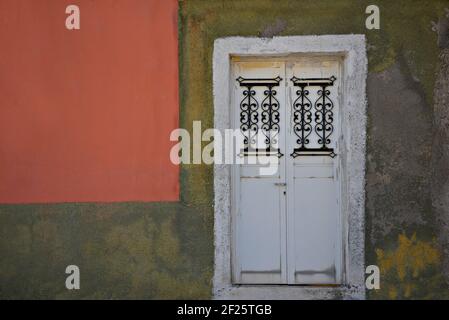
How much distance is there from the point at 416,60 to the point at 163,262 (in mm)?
2881

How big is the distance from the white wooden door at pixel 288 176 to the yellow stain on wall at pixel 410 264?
0.50 meters

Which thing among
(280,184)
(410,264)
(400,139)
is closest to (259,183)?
(280,184)

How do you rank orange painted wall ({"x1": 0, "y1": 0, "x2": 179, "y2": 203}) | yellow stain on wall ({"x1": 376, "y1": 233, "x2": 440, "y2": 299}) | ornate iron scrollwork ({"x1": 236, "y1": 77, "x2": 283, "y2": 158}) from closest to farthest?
yellow stain on wall ({"x1": 376, "y1": 233, "x2": 440, "y2": 299})
orange painted wall ({"x1": 0, "y1": 0, "x2": 179, "y2": 203})
ornate iron scrollwork ({"x1": 236, "y1": 77, "x2": 283, "y2": 158})

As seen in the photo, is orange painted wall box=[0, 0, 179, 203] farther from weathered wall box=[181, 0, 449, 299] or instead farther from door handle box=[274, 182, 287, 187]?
weathered wall box=[181, 0, 449, 299]

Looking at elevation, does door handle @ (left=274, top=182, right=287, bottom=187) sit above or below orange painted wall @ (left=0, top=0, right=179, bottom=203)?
below

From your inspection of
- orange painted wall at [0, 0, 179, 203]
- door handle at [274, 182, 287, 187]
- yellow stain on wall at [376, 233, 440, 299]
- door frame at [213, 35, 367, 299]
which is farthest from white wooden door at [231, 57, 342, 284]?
orange painted wall at [0, 0, 179, 203]

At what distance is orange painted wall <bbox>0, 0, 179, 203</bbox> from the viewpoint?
5500mm

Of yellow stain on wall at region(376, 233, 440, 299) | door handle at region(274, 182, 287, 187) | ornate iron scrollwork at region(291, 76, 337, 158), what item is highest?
ornate iron scrollwork at region(291, 76, 337, 158)

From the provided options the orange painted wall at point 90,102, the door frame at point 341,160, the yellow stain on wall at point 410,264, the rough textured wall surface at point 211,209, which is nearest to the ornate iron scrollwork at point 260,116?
the door frame at point 341,160

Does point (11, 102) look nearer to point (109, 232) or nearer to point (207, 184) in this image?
point (109, 232)

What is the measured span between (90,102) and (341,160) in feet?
7.66

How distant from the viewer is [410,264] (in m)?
5.37
